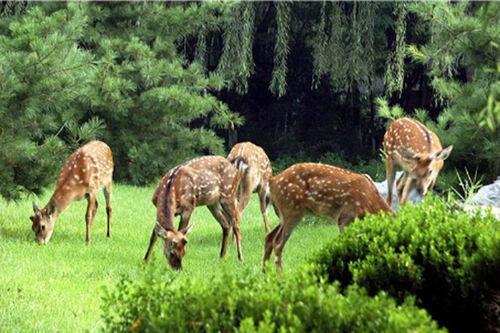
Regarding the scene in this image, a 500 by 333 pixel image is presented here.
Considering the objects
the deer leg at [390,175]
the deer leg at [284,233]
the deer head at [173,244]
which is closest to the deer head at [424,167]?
the deer leg at [390,175]

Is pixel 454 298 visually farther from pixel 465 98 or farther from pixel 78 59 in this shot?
pixel 465 98

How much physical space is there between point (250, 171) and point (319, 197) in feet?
8.87

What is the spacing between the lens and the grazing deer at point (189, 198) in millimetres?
8281

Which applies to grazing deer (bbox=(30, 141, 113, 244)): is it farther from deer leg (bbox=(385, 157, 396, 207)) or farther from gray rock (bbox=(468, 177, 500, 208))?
gray rock (bbox=(468, 177, 500, 208))

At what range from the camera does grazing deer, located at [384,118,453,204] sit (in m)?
10.2

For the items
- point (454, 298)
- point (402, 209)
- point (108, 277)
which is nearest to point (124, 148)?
point (108, 277)

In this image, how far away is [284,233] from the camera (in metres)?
8.27

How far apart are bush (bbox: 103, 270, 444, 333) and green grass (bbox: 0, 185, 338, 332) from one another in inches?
13.5

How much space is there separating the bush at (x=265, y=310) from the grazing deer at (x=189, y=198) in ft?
13.3

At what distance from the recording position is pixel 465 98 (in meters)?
12.5

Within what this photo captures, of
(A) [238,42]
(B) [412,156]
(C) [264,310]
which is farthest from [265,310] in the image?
(A) [238,42]

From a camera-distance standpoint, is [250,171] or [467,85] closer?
[250,171]

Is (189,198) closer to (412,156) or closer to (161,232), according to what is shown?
(161,232)

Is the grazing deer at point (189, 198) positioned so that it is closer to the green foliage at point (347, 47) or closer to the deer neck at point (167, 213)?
the deer neck at point (167, 213)
